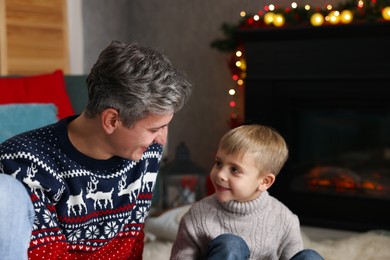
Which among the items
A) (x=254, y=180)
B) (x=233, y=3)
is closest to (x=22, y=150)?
(x=254, y=180)

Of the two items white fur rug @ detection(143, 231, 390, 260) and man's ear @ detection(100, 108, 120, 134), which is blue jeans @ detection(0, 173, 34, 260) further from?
white fur rug @ detection(143, 231, 390, 260)

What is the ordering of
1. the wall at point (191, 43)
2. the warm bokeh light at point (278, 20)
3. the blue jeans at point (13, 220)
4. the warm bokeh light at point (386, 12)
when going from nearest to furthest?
the blue jeans at point (13, 220)
the warm bokeh light at point (386, 12)
the warm bokeh light at point (278, 20)
the wall at point (191, 43)

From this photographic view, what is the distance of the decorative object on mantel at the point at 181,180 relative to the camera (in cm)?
354

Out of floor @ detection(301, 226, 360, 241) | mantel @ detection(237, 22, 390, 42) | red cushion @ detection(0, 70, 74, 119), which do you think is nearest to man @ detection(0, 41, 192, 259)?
red cushion @ detection(0, 70, 74, 119)

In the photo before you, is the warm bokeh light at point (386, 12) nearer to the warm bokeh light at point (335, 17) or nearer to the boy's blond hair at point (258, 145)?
the warm bokeh light at point (335, 17)

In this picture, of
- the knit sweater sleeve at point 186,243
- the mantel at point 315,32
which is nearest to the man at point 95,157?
the knit sweater sleeve at point 186,243

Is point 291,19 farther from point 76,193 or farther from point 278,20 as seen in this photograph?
point 76,193

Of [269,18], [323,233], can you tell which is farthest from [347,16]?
[323,233]

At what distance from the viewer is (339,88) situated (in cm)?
337

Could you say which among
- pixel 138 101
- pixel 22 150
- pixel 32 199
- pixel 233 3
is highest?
pixel 233 3

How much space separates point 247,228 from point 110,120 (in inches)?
23.3

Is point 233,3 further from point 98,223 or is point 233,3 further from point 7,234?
point 7,234

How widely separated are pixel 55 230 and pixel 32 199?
0.11 metres

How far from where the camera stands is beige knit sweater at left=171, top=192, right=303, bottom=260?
1882 millimetres
